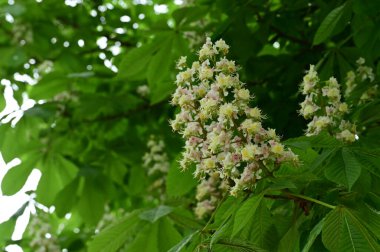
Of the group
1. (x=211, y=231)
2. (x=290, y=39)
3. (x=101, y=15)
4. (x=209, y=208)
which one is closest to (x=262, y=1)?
(x=290, y=39)

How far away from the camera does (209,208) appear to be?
93.7 inches

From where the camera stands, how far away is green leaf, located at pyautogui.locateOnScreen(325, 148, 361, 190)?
54.8 inches

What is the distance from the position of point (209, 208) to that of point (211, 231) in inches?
30.4

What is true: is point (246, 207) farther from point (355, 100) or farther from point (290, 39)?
point (290, 39)

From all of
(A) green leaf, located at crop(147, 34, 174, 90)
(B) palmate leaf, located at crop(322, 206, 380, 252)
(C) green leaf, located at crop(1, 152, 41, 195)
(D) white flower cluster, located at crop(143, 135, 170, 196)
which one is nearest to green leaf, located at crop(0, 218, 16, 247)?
(C) green leaf, located at crop(1, 152, 41, 195)

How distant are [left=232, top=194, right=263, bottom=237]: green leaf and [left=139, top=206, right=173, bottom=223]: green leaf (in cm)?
52

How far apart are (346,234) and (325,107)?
0.59 m

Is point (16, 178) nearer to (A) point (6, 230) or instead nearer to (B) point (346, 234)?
(A) point (6, 230)

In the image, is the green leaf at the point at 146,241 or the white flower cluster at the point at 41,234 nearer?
the green leaf at the point at 146,241

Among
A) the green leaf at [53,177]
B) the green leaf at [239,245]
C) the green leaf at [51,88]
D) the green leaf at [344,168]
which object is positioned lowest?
the green leaf at [53,177]

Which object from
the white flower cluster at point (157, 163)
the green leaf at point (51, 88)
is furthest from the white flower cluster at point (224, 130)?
the green leaf at point (51, 88)

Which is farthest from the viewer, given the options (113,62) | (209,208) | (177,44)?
(113,62)

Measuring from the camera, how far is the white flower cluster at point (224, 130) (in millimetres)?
1490

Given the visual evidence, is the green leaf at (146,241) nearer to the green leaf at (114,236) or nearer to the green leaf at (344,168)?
the green leaf at (114,236)
